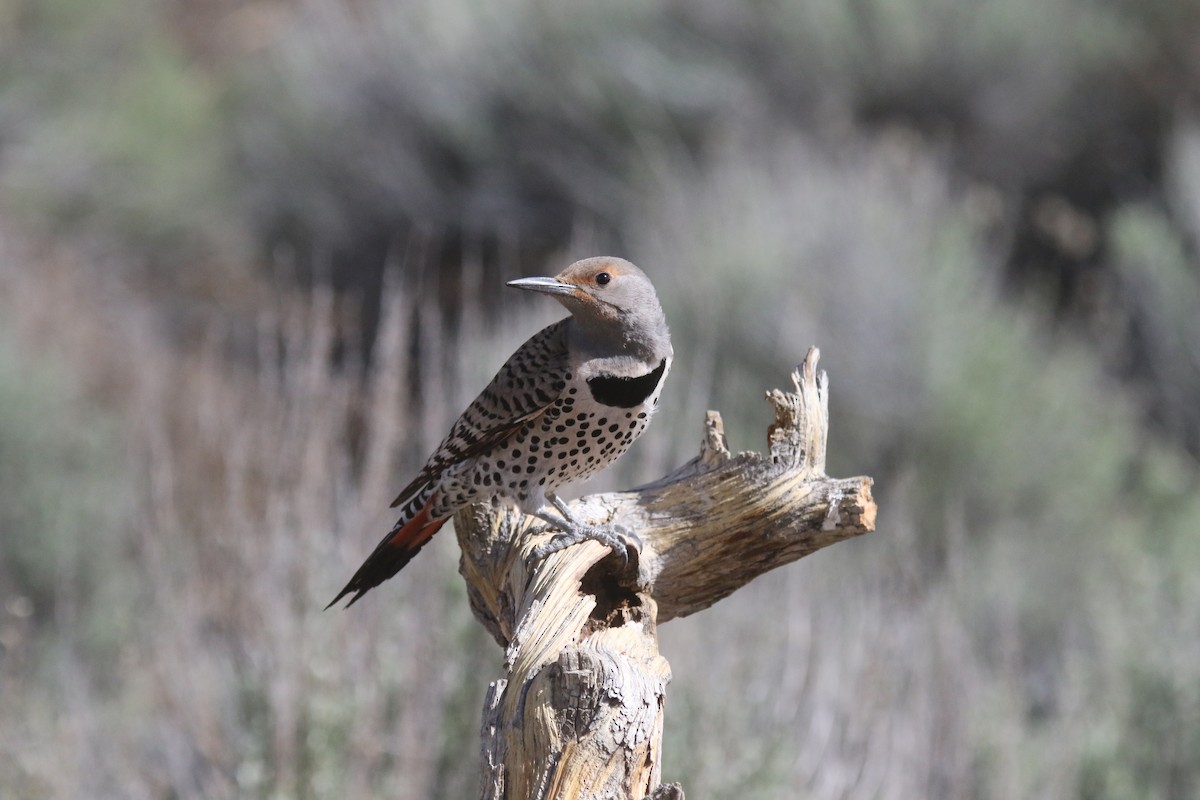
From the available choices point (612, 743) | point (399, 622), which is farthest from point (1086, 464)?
point (612, 743)

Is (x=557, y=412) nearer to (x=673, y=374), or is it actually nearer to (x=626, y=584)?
(x=626, y=584)

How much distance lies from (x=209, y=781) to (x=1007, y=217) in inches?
234

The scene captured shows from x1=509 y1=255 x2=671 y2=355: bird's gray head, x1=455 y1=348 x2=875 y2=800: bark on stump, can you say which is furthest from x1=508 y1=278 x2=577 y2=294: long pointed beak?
x1=455 y1=348 x2=875 y2=800: bark on stump

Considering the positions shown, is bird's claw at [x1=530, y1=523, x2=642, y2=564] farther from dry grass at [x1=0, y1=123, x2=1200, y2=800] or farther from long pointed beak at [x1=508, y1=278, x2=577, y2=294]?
dry grass at [x1=0, y1=123, x2=1200, y2=800]

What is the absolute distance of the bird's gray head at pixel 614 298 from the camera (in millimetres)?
2908

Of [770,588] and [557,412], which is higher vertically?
[557,412]

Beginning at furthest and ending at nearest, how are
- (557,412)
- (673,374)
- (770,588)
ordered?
(673,374) → (770,588) → (557,412)

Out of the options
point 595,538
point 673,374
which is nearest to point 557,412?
point 595,538

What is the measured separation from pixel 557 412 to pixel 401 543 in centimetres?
47

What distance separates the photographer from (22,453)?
23.8 feet

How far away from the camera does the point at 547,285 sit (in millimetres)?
2859

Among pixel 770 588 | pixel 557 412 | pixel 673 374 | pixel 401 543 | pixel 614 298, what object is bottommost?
pixel 770 588

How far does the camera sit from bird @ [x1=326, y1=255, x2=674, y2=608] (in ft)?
9.55

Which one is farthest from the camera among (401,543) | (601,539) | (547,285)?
(401,543)
